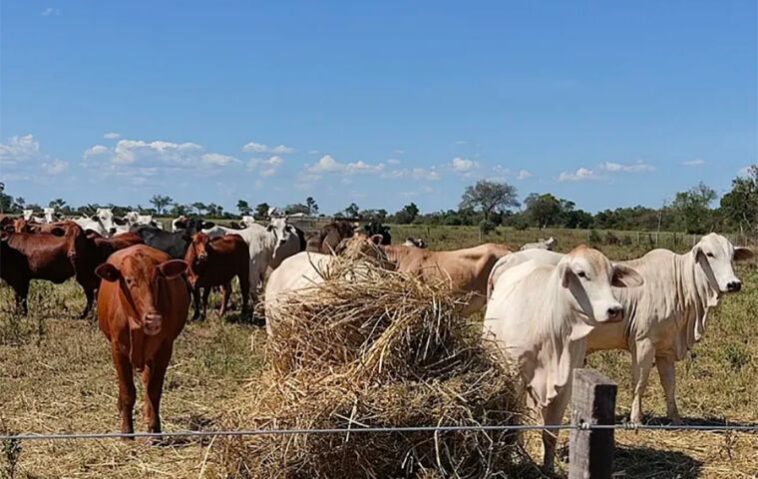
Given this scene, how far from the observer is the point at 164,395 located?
24.0 ft

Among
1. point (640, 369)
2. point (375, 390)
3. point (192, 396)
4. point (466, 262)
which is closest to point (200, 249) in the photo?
point (466, 262)

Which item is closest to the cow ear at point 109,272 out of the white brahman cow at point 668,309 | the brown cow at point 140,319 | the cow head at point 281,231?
the brown cow at point 140,319

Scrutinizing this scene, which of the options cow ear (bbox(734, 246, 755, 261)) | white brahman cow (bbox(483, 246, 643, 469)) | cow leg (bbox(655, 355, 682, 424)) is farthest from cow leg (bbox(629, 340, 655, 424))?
white brahman cow (bbox(483, 246, 643, 469))

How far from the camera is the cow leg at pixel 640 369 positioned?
20.9 feet

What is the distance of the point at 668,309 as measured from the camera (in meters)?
6.52

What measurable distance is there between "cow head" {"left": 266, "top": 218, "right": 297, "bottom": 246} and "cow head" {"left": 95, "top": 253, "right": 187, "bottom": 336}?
8.78 m

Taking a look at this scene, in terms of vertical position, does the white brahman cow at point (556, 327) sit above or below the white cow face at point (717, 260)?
below

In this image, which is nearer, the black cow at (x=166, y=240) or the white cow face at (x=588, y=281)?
the white cow face at (x=588, y=281)

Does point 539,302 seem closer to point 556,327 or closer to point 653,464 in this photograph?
point 556,327

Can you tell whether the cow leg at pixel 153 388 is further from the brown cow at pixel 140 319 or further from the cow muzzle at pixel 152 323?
the cow muzzle at pixel 152 323

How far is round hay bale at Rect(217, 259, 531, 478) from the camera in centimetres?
385

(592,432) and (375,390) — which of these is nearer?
(592,432)

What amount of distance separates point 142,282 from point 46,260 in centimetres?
779

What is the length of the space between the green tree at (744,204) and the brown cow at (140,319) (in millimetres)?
24614
